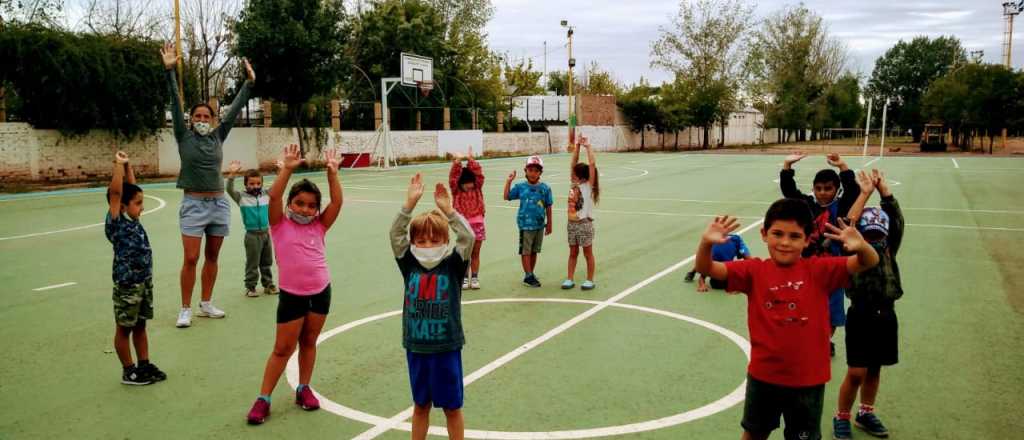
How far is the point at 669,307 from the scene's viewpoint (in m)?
8.16

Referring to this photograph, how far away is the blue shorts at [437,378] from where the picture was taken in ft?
13.5

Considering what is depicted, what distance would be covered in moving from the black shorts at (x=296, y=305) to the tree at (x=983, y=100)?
5371cm

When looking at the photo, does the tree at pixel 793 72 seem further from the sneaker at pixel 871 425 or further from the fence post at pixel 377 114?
the sneaker at pixel 871 425

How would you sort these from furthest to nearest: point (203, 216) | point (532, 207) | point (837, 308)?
point (532, 207) → point (203, 216) → point (837, 308)

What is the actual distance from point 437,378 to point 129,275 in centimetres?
284

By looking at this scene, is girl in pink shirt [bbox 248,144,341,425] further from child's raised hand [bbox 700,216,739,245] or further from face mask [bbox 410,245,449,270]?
child's raised hand [bbox 700,216,739,245]

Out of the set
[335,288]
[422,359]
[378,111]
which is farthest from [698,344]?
[378,111]

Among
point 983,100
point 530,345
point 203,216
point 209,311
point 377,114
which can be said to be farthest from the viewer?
point 983,100

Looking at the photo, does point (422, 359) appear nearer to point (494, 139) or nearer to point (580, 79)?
point (494, 139)

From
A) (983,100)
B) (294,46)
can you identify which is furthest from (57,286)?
(983,100)

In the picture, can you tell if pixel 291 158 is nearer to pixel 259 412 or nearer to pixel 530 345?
pixel 259 412

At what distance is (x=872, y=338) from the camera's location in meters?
4.66

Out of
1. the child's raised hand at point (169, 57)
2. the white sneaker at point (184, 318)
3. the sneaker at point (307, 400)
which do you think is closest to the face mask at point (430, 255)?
the sneaker at point (307, 400)

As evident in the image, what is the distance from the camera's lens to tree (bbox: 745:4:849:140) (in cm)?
7894
